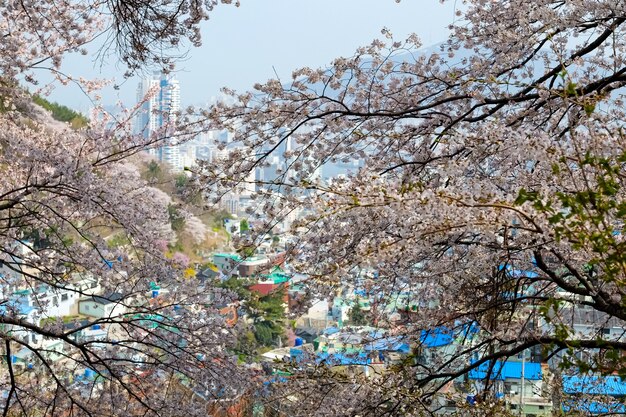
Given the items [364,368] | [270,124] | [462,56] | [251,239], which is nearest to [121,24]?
[270,124]

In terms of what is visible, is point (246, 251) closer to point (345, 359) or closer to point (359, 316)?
point (345, 359)

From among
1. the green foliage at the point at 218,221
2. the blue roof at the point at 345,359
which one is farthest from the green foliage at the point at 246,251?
the green foliage at the point at 218,221

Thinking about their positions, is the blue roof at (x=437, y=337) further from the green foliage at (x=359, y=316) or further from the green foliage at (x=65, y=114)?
the green foliage at (x=65, y=114)

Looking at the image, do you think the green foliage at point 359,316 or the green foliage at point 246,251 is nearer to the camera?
the green foliage at point 246,251

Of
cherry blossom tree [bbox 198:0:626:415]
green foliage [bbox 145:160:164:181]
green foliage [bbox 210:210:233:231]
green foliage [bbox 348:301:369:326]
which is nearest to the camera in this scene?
cherry blossom tree [bbox 198:0:626:415]

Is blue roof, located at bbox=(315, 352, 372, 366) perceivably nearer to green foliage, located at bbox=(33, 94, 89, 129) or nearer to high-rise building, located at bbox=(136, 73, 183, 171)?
high-rise building, located at bbox=(136, 73, 183, 171)

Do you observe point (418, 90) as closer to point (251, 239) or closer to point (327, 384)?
point (251, 239)

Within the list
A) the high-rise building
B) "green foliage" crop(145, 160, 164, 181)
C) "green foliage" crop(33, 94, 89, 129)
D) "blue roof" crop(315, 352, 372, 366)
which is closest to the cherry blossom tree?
"blue roof" crop(315, 352, 372, 366)

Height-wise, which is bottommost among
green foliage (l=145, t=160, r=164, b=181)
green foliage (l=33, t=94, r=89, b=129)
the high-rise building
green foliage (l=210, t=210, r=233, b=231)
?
the high-rise building
